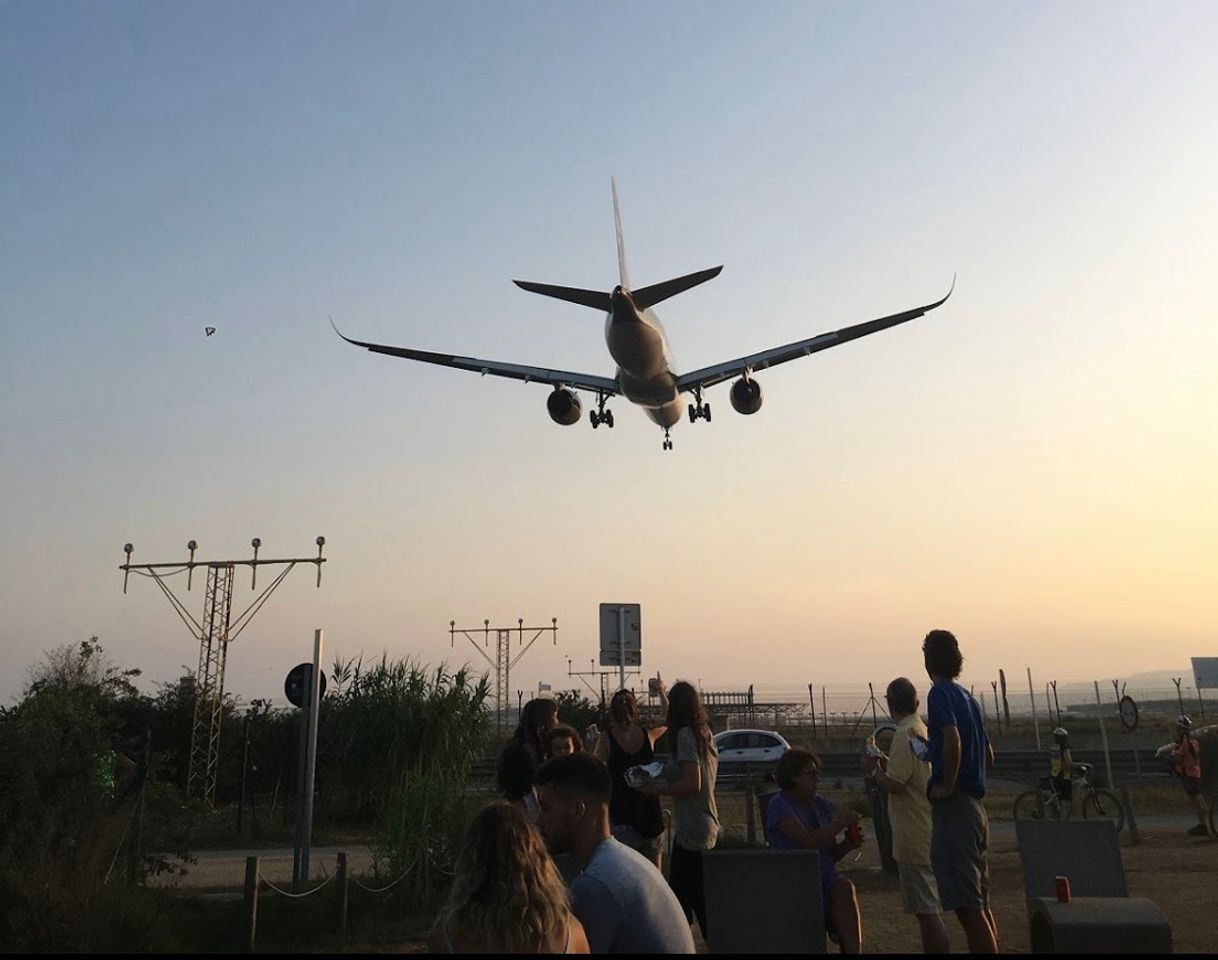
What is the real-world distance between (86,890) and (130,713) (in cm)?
2100

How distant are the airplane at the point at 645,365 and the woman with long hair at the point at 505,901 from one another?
63.4 ft

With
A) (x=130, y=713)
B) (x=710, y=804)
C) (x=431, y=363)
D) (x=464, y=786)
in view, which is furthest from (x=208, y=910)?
(x=130, y=713)

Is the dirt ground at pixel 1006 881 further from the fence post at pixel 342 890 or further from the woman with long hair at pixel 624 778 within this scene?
the woman with long hair at pixel 624 778

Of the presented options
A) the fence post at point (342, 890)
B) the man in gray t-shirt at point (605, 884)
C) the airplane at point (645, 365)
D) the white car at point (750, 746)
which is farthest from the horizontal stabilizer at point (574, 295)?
the man in gray t-shirt at point (605, 884)

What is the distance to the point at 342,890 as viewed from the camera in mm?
9195

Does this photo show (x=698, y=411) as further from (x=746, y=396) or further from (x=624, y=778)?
(x=624, y=778)

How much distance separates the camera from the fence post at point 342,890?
8.98 metres

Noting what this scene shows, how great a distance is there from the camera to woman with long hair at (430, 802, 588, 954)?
287cm

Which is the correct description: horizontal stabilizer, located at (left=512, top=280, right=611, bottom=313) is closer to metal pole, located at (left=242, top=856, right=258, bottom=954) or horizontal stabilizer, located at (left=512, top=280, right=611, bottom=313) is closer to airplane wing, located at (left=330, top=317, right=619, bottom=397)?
airplane wing, located at (left=330, top=317, right=619, bottom=397)

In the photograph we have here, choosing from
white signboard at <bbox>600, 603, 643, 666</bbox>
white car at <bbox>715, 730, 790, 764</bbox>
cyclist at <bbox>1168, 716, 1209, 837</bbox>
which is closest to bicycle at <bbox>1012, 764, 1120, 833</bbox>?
cyclist at <bbox>1168, 716, 1209, 837</bbox>

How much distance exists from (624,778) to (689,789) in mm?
431

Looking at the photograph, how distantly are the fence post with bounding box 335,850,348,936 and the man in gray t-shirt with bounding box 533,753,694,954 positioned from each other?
20.8 ft

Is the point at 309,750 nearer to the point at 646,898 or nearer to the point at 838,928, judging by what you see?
the point at 838,928

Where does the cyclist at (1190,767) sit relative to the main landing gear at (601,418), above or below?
below
